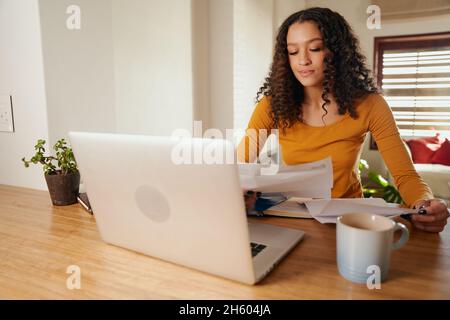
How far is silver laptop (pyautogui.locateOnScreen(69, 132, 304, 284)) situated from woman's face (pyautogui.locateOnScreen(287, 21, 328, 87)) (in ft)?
2.36

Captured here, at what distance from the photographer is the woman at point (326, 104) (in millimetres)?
1248

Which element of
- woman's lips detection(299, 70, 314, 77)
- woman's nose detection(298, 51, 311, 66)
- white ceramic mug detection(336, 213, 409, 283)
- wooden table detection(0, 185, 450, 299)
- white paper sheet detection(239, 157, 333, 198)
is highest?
woman's nose detection(298, 51, 311, 66)

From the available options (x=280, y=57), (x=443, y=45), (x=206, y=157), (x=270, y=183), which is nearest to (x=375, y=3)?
(x=443, y=45)

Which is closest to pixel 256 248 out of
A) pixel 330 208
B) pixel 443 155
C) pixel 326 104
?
pixel 330 208

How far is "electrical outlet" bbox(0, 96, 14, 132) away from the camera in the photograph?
56.3 inches

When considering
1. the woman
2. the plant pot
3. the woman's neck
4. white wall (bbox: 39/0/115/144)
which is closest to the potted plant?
the plant pot

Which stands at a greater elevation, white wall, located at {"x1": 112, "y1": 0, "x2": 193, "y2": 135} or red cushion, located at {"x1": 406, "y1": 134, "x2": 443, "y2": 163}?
white wall, located at {"x1": 112, "y1": 0, "x2": 193, "y2": 135}

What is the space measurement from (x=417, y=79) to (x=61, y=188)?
4.45 meters

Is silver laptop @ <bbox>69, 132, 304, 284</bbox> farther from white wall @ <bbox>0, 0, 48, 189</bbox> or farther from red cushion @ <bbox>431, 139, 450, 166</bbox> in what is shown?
red cushion @ <bbox>431, 139, 450, 166</bbox>

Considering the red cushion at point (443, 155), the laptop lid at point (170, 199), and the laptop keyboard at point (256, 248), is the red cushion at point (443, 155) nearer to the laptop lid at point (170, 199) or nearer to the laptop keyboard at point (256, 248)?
the laptop keyboard at point (256, 248)

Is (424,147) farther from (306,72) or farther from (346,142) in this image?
(306,72)

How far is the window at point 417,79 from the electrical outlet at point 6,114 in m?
4.20
